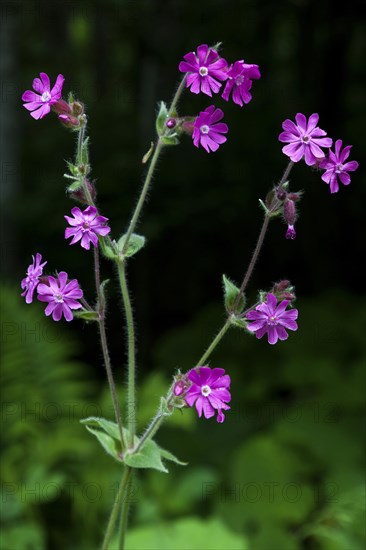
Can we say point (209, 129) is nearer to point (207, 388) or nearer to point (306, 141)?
point (306, 141)

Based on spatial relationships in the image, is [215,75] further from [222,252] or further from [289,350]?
[222,252]

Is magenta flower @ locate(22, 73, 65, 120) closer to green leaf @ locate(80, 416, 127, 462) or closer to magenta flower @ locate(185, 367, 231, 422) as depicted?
magenta flower @ locate(185, 367, 231, 422)

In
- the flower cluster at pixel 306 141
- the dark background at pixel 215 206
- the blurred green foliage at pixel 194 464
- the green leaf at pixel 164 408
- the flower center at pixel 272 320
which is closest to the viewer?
the flower cluster at pixel 306 141

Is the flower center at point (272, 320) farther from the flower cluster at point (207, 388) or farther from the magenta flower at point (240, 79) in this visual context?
the magenta flower at point (240, 79)

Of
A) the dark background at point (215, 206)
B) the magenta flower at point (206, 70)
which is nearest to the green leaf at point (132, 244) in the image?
the magenta flower at point (206, 70)

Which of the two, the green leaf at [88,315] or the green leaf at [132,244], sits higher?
the green leaf at [132,244]

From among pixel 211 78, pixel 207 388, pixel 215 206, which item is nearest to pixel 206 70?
pixel 211 78

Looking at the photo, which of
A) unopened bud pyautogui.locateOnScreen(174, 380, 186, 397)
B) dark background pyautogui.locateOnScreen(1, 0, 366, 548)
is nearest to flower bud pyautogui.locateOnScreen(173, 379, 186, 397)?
unopened bud pyautogui.locateOnScreen(174, 380, 186, 397)

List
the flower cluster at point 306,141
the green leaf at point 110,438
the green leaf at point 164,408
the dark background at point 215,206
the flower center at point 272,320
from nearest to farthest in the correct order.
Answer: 1. the flower cluster at point 306,141
2. the flower center at point 272,320
3. the green leaf at point 164,408
4. the green leaf at point 110,438
5. the dark background at point 215,206
